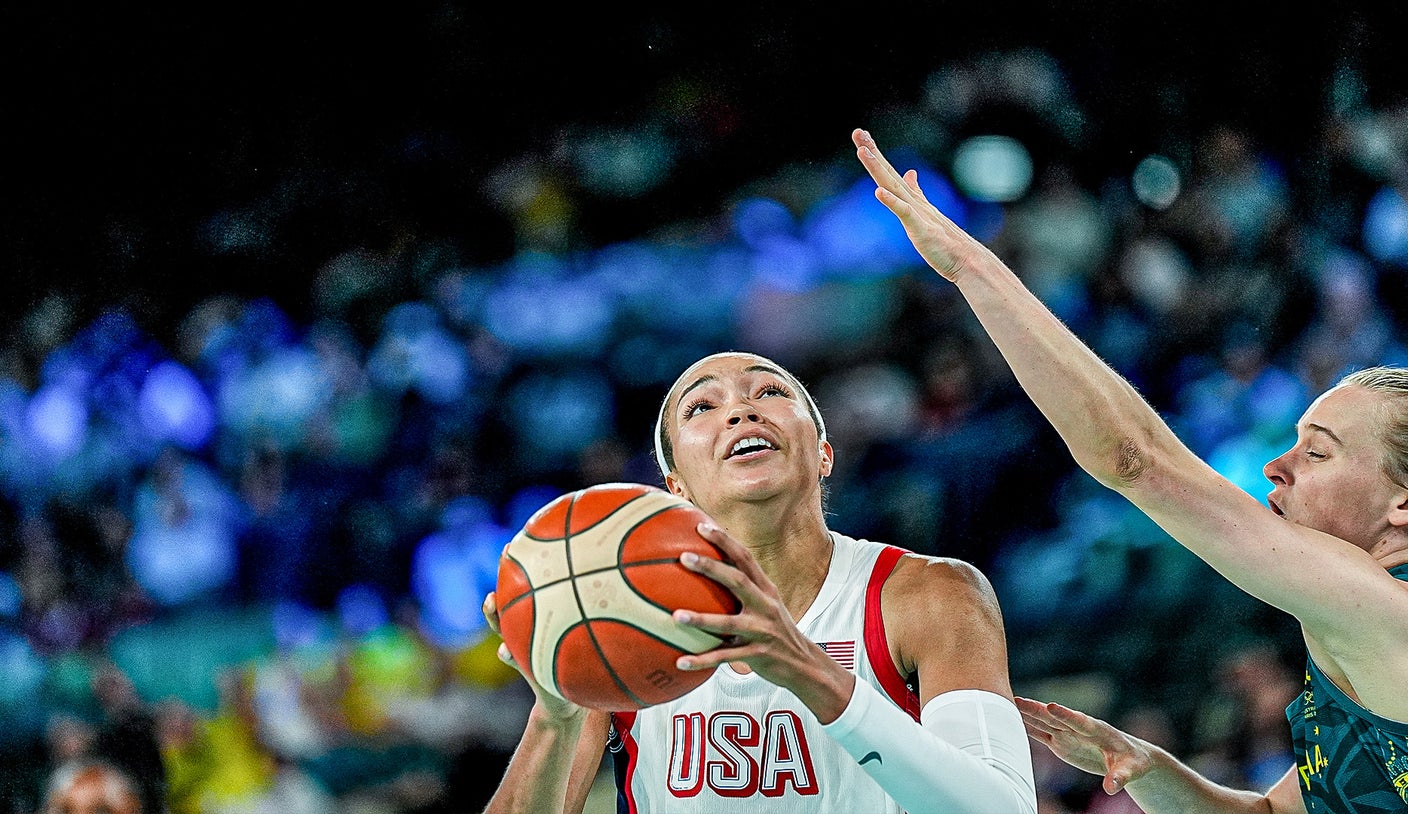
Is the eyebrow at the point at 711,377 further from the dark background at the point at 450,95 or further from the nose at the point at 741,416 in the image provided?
the dark background at the point at 450,95

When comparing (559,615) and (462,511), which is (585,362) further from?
(559,615)

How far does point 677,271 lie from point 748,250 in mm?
406

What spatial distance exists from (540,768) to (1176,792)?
1519 millimetres

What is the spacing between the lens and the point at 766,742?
8.03 feet

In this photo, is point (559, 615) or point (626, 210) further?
point (626, 210)

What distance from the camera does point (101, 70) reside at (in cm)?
676

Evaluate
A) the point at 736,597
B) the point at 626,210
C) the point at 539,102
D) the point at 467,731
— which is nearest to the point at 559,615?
the point at 736,597

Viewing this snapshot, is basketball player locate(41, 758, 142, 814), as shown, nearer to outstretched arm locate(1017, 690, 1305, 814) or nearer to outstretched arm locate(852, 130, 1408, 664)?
outstretched arm locate(1017, 690, 1305, 814)

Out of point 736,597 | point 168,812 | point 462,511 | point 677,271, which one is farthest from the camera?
point 677,271

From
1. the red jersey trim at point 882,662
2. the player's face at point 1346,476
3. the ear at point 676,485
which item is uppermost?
the ear at point 676,485

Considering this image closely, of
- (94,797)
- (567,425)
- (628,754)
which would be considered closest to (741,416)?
(628,754)

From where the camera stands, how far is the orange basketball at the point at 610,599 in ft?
6.08

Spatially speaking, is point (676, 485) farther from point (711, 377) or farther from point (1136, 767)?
point (1136, 767)

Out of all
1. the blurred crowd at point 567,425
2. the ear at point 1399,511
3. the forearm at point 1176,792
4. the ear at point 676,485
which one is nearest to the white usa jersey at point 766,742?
the ear at point 676,485
